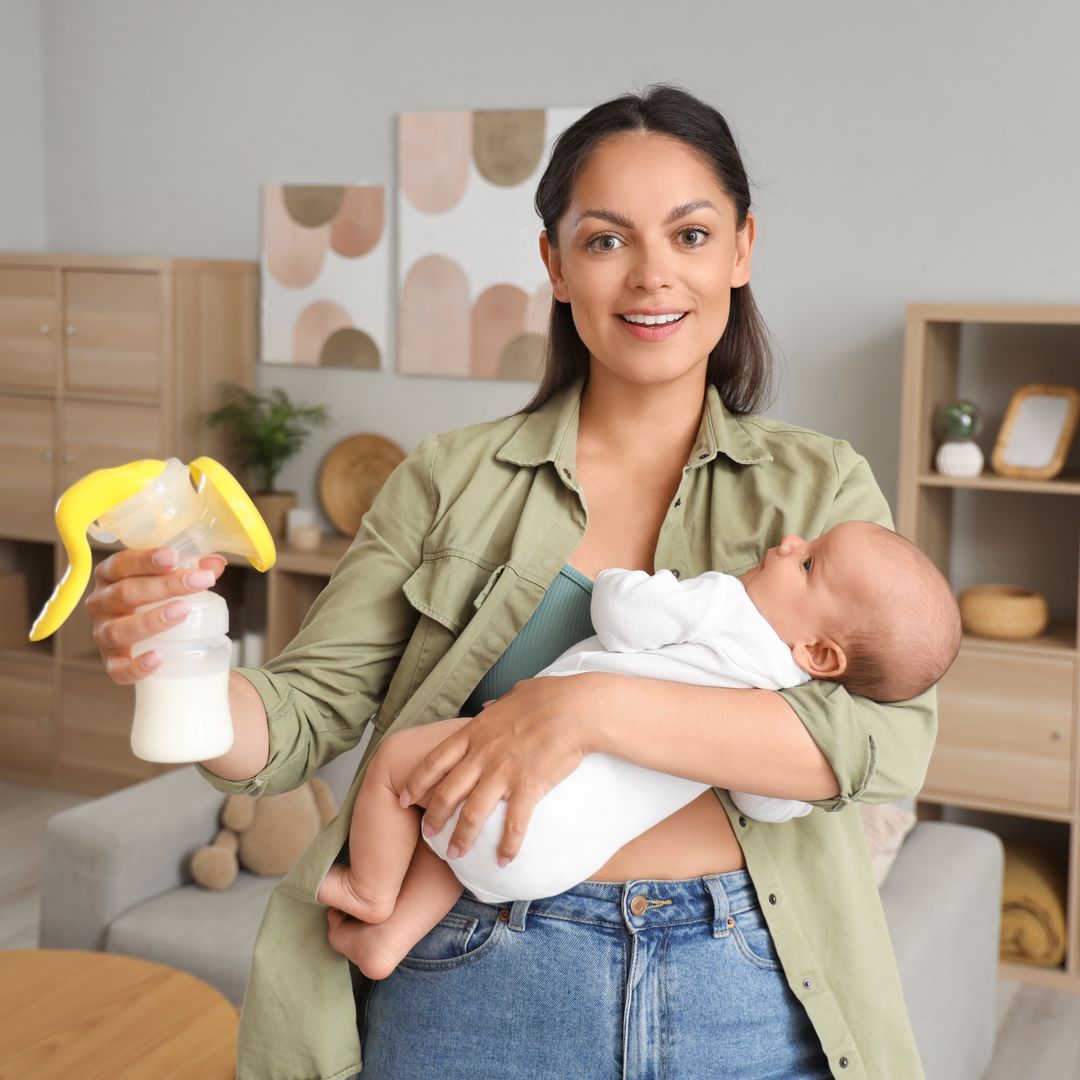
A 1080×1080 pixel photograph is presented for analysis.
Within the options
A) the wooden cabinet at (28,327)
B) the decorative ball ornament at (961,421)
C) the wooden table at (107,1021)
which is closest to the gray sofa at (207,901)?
the wooden table at (107,1021)

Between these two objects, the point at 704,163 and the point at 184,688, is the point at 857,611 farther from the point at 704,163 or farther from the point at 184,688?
the point at 184,688

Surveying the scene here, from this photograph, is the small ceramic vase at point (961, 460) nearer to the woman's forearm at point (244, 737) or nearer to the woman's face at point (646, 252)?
the woman's face at point (646, 252)

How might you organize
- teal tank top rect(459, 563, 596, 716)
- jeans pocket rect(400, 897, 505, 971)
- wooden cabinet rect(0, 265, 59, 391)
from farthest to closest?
wooden cabinet rect(0, 265, 59, 391) < teal tank top rect(459, 563, 596, 716) < jeans pocket rect(400, 897, 505, 971)

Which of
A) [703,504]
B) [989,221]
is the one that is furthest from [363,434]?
[703,504]

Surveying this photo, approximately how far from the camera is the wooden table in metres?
2.17

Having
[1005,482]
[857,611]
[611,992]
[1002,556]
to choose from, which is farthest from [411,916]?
[1002,556]

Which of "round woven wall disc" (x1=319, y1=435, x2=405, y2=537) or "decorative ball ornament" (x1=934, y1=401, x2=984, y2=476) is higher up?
"decorative ball ornament" (x1=934, y1=401, x2=984, y2=476)

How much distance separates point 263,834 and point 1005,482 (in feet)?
6.79

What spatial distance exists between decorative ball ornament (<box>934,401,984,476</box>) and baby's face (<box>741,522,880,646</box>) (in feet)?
8.08

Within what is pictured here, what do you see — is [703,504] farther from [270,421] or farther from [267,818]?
[270,421]

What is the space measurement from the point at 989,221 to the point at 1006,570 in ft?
3.25

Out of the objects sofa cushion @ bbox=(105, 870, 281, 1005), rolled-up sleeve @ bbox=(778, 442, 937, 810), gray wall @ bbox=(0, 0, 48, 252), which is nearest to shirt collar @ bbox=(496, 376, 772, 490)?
rolled-up sleeve @ bbox=(778, 442, 937, 810)

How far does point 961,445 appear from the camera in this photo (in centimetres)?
363

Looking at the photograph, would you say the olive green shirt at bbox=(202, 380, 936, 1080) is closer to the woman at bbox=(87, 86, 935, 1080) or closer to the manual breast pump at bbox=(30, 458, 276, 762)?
the woman at bbox=(87, 86, 935, 1080)
